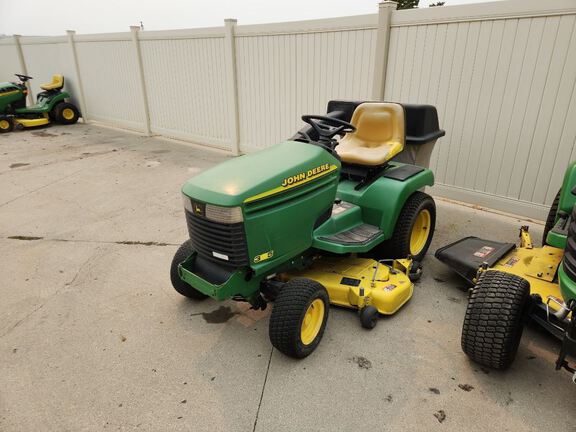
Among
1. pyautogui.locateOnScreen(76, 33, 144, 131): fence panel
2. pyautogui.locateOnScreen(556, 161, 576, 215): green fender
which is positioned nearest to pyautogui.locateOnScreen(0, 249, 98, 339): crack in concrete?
pyautogui.locateOnScreen(556, 161, 576, 215): green fender

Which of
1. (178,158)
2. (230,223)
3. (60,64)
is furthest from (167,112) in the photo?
(230,223)

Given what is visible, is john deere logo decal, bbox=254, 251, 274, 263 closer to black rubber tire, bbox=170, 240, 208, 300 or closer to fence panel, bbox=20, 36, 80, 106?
black rubber tire, bbox=170, 240, 208, 300

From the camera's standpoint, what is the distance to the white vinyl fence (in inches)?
157

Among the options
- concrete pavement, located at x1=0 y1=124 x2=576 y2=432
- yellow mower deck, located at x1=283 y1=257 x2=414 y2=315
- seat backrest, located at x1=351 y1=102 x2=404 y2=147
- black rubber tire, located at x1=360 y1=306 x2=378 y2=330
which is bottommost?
concrete pavement, located at x1=0 y1=124 x2=576 y2=432

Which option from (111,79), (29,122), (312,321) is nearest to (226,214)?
(312,321)

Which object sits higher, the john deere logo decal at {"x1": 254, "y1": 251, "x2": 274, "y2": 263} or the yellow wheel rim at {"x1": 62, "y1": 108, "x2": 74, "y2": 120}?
the john deere logo decal at {"x1": 254, "y1": 251, "x2": 274, "y2": 263}

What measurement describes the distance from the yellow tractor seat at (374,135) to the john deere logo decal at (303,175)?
2.13ft

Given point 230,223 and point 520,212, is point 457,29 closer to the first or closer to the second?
point 520,212

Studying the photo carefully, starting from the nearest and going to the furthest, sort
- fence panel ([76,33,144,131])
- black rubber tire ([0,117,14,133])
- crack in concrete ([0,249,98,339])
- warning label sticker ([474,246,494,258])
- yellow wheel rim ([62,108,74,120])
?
crack in concrete ([0,249,98,339]) < warning label sticker ([474,246,494,258]) < fence panel ([76,33,144,131]) < black rubber tire ([0,117,14,133]) < yellow wheel rim ([62,108,74,120])

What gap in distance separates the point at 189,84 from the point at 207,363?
6579 millimetres

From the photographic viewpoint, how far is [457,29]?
A: 4.31 meters

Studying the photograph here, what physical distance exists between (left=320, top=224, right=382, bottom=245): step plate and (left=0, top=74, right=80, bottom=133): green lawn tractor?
985cm

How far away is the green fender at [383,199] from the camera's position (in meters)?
2.98

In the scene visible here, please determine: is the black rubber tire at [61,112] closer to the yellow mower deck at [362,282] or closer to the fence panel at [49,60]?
the fence panel at [49,60]
